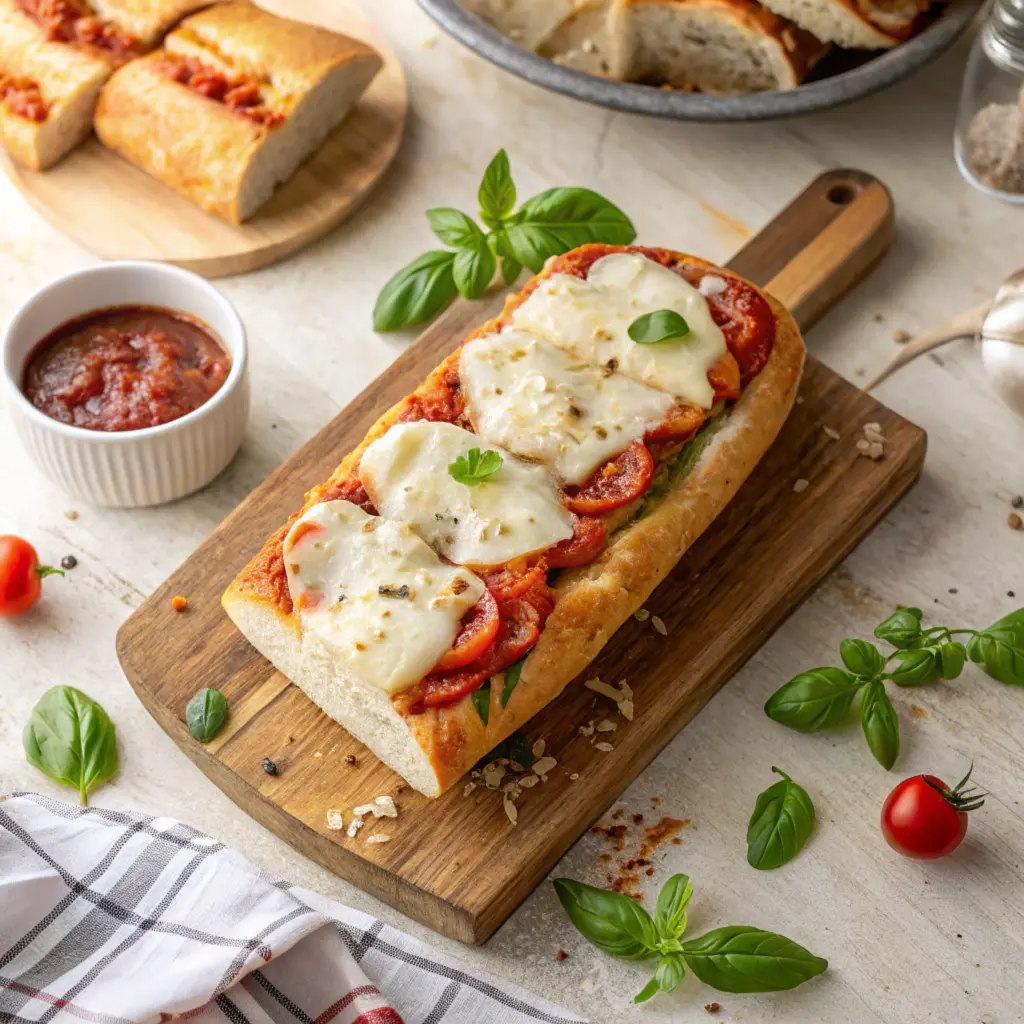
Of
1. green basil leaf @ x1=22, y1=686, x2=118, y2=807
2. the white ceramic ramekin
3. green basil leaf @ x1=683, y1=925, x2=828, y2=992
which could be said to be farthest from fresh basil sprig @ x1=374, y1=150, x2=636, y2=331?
green basil leaf @ x1=683, y1=925, x2=828, y2=992

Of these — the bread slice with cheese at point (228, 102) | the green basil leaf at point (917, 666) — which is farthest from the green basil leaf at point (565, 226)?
the green basil leaf at point (917, 666)

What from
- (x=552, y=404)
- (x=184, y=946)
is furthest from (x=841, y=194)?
(x=184, y=946)

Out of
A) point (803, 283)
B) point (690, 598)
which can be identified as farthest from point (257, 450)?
point (803, 283)

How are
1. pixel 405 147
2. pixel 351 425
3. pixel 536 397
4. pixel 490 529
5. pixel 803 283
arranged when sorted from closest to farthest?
pixel 490 529 → pixel 536 397 → pixel 351 425 → pixel 803 283 → pixel 405 147

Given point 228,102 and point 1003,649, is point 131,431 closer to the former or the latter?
point 228,102

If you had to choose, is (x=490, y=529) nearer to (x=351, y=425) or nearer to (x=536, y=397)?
(x=536, y=397)

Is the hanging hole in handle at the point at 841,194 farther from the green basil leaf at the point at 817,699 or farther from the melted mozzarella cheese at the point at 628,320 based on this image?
the green basil leaf at the point at 817,699
